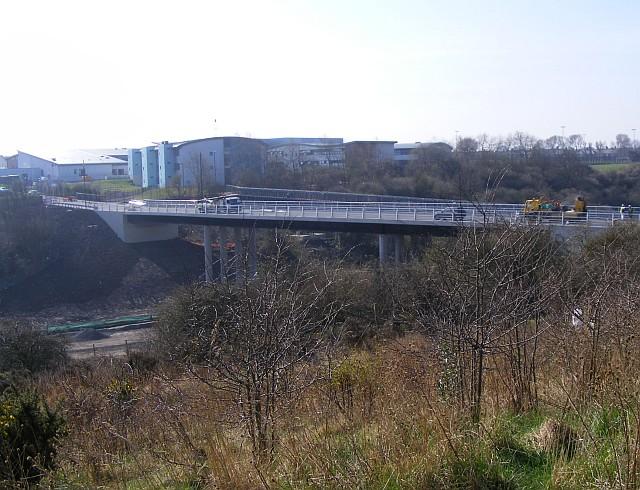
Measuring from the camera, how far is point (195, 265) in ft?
190

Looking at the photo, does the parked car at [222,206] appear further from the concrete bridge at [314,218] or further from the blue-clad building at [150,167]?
the blue-clad building at [150,167]

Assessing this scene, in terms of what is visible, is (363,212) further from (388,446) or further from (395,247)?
(388,446)

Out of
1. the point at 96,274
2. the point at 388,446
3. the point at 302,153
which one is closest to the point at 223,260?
the point at 388,446

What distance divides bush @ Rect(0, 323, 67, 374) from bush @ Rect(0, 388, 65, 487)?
15.5 metres

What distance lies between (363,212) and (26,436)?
123 feet

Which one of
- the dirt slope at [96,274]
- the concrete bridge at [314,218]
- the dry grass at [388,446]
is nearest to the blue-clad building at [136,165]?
the concrete bridge at [314,218]

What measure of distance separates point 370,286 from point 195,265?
116ft

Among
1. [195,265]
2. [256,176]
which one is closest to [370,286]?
[195,265]

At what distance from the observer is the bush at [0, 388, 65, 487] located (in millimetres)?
6270

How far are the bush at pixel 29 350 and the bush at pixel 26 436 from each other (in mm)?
15524

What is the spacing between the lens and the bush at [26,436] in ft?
20.6

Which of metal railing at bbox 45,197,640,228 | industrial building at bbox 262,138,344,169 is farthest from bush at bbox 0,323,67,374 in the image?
industrial building at bbox 262,138,344,169

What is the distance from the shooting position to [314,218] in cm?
4519

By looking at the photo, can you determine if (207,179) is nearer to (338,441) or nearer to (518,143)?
(518,143)
